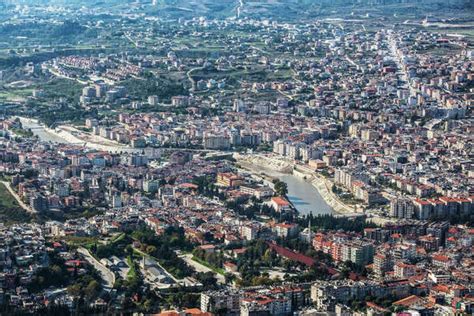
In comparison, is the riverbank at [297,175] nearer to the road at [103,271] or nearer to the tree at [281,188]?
the tree at [281,188]

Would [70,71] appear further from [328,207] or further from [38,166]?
[328,207]

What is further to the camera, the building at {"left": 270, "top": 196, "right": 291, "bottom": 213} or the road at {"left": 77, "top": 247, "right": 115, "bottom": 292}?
the building at {"left": 270, "top": 196, "right": 291, "bottom": 213}

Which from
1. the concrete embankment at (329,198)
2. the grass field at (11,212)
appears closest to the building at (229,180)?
the concrete embankment at (329,198)

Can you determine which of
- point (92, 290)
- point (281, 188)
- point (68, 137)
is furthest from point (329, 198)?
point (68, 137)

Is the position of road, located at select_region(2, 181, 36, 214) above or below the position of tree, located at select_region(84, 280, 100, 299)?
below

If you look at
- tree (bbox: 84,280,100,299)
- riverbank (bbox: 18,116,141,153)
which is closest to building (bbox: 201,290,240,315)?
tree (bbox: 84,280,100,299)

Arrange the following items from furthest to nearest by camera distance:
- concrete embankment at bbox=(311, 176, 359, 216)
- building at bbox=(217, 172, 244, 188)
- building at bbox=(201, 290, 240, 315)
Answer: building at bbox=(217, 172, 244, 188) < concrete embankment at bbox=(311, 176, 359, 216) < building at bbox=(201, 290, 240, 315)

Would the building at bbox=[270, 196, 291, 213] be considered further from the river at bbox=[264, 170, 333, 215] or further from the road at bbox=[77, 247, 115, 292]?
the road at bbox=[77, 247, 115, 292]
